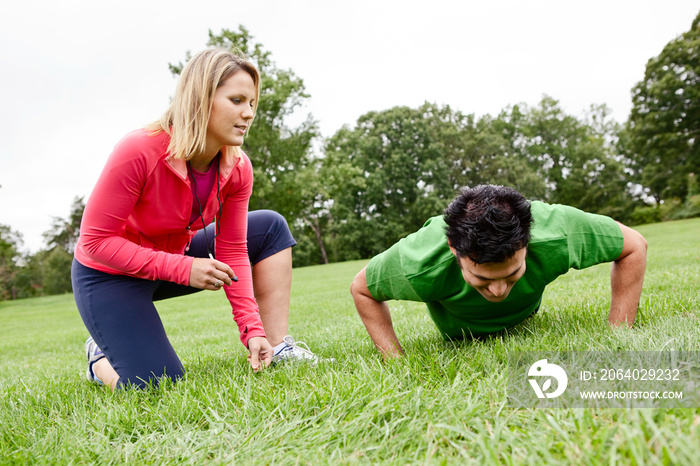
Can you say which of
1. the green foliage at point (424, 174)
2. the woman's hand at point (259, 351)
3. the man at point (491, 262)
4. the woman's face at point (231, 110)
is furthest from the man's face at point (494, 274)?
the green foliage at point (424, 174)

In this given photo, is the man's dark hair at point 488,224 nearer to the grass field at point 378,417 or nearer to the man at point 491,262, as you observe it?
the man at point 491,262

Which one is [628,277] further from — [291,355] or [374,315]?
[291,355]

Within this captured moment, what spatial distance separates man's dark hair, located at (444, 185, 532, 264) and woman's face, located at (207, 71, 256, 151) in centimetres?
141

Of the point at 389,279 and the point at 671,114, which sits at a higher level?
the point at 671,114

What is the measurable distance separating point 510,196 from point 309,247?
39.8 m

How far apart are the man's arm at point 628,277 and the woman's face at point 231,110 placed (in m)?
2.33

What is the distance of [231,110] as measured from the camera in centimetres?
290

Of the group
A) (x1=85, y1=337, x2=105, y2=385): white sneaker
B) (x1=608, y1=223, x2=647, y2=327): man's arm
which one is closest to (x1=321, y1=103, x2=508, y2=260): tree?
(x1=85, y1=337, x2=105, y2=385): white sneaker

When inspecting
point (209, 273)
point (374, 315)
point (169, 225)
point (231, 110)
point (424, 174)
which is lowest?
point (374, 315)

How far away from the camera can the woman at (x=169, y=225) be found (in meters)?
2.86

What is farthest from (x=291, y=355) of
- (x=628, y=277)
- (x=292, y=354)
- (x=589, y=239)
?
(x=628, y=277)

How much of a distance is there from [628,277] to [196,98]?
2718 millimetres

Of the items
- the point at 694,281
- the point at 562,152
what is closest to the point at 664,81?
the point at 562,152

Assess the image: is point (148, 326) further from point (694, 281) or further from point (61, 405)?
point (694, 281)
